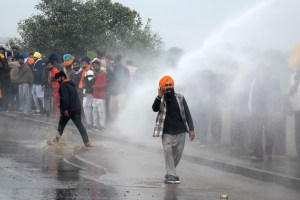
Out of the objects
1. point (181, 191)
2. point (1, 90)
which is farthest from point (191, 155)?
point (1, 90)

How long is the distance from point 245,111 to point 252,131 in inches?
34.5

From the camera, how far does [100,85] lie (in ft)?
64.2

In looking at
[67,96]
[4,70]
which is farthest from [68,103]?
[4,70]

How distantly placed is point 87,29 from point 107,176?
20445 millimetres

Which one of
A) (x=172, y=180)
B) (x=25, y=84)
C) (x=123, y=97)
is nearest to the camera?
(x=172, y=180)

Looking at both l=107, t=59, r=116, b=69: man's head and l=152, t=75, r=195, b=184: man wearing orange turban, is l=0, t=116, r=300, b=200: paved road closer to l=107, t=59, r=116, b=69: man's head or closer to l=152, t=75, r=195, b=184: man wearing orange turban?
l=152, t=75, r=195, b=184: man wearing orange turban

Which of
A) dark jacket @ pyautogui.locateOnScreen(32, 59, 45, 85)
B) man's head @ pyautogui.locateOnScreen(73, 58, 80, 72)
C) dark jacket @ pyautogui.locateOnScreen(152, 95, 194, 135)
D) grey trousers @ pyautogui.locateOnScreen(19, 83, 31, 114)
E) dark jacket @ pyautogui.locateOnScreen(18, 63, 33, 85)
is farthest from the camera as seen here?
grey trousers @ pyautogui.locateOnScreen(19, 83, 31, 114)

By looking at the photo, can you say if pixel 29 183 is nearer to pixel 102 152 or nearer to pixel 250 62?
pixel 102 152

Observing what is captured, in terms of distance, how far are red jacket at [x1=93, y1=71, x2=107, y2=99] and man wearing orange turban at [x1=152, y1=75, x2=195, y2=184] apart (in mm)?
7909

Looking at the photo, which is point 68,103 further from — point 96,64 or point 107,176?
point 107,176

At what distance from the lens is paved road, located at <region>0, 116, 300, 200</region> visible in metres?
10.2

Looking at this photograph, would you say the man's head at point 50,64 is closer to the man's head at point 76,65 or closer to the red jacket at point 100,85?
the man's head at point 76,65

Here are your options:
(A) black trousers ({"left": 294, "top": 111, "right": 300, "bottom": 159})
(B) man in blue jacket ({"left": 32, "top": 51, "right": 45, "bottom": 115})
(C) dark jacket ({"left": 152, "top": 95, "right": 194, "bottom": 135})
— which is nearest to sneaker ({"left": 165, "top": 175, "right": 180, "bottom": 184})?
(C) dark jacket ({"left": 152, "top": 95, "right": 194, "bottom": 135})

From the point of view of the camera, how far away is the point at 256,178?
12.5 metres
